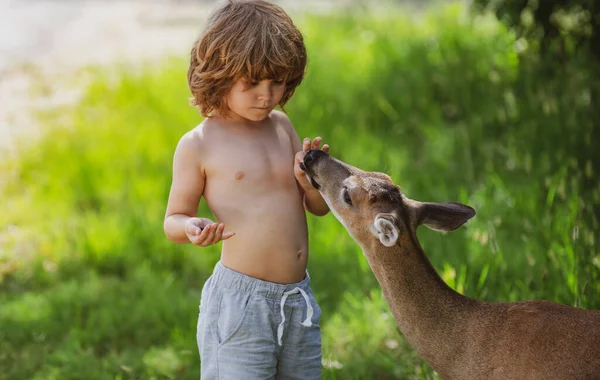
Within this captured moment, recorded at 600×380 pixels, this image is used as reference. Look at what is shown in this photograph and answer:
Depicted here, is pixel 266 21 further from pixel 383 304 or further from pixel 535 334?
pixel 383 304

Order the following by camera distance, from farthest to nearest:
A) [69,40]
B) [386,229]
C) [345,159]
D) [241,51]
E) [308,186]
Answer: [69,40] < [345,159] < [308,186] < [241,51] < [386,229]

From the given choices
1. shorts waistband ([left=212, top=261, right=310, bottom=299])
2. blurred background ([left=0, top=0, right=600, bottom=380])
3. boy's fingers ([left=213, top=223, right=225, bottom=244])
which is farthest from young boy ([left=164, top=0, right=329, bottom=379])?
blurred background ([left=0, top=0, right=600, bottom=380])

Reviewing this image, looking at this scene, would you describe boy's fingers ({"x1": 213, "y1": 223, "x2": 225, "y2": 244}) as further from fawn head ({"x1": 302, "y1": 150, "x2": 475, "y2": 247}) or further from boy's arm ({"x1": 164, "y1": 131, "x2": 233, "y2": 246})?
fawn head ({"x1": 302, "y1": 150, "x2": 475, "y2": 247})

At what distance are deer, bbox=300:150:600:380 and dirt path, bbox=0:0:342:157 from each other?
398 centimetres

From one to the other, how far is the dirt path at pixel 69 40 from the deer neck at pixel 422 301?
13.6ft

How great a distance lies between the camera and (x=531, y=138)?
577cm

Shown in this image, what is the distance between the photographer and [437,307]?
310 cm

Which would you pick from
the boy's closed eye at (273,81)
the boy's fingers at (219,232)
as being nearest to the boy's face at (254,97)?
the boy's closed eye at (273,81)

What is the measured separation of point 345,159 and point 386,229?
127 inches

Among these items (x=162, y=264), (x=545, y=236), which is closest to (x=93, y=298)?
(x=162, y=264)

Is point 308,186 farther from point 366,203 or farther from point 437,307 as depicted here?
point 437,307

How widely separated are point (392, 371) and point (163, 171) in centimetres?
261

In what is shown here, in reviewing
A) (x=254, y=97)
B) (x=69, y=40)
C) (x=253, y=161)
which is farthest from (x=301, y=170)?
(x=69, y=40)

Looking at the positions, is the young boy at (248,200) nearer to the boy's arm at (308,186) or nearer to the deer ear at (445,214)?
the boy's arm at (308,186)
